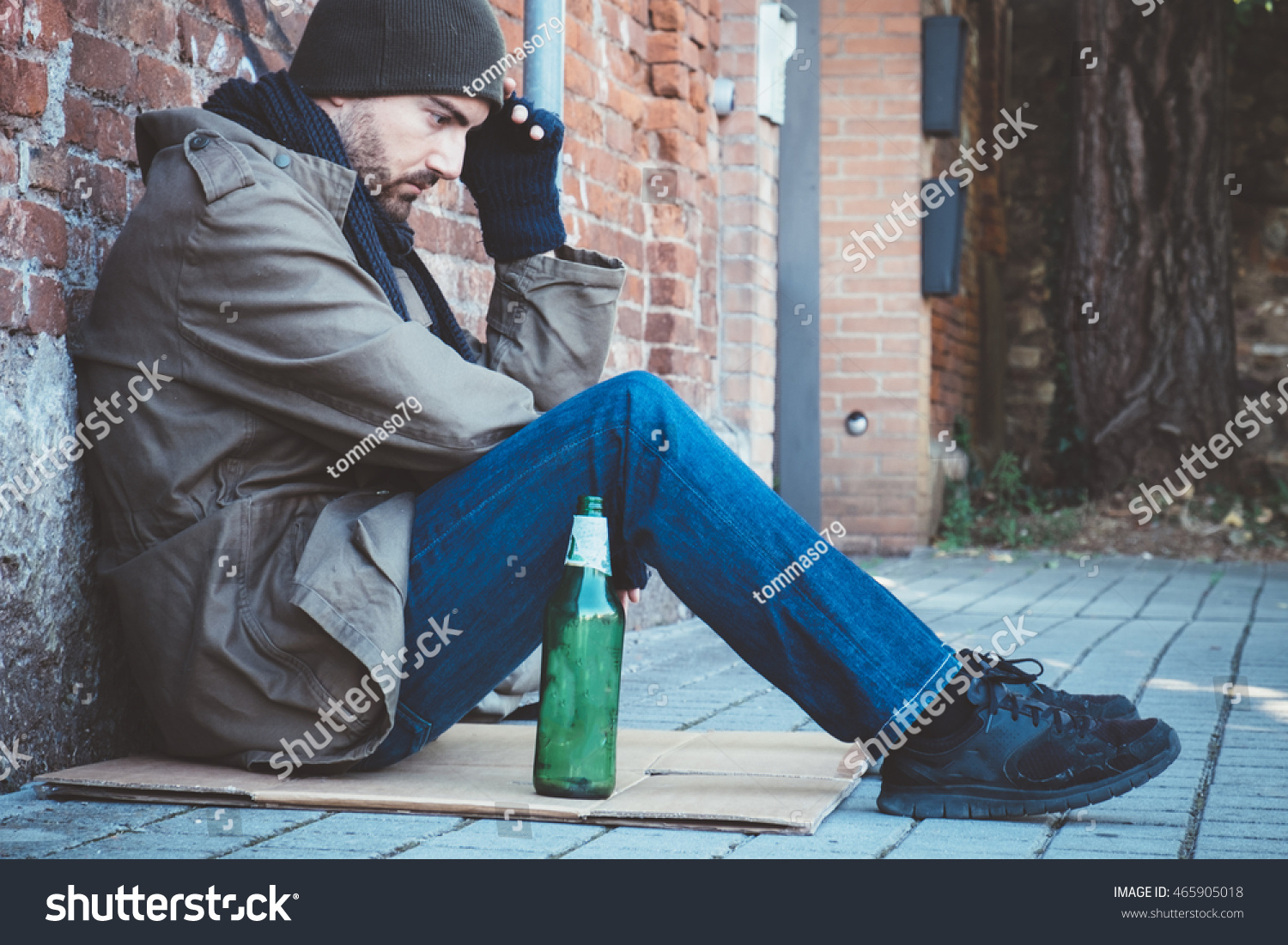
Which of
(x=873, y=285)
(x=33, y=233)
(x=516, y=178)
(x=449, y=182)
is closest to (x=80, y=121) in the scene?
(x=33, y=233)

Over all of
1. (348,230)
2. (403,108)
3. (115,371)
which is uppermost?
(403,108)

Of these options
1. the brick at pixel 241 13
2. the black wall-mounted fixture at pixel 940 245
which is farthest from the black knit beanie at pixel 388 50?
the black wall-mounted fixture at pixel 940 245

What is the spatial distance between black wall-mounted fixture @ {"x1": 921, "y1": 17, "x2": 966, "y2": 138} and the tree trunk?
1.61 m

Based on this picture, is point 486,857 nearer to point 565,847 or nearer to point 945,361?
point 565,847

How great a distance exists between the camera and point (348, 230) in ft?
8.35

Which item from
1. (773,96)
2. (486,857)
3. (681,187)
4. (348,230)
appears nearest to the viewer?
(486,857)

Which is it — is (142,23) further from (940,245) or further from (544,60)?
(940,245)

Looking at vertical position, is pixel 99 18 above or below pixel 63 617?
above

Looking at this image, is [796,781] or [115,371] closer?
[115,371]

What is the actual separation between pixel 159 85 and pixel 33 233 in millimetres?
495

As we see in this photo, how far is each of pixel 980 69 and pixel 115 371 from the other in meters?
9.05

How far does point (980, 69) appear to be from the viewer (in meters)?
10.5

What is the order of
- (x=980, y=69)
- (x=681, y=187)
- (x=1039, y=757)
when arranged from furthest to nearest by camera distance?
(x=980, y=69), (x=681, y=187), (x=1039, y=757)
